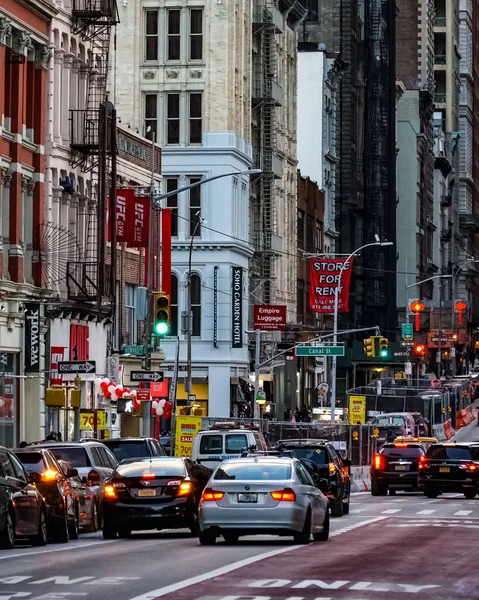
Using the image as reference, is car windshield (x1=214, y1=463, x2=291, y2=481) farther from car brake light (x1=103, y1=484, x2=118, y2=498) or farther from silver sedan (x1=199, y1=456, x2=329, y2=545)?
car brake light (x1=103, y1=484, x2=118, y2=498)

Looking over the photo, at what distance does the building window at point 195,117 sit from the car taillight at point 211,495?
53006mm

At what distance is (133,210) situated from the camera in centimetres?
5400

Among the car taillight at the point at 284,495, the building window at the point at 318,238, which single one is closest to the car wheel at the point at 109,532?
the car taillight at the point at 284,495

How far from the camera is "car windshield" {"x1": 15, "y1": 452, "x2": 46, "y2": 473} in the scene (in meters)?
28.1

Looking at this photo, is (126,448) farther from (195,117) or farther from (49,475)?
(195,117)

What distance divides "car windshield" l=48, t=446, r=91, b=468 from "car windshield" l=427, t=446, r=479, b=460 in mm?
15795

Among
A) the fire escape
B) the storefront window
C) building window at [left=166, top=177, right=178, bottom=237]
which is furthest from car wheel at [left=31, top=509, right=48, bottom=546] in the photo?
building window at [left=166, top=177, right=178, bottom=237]

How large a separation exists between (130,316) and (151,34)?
65.9 ft

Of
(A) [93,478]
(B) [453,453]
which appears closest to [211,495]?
(A) [93,478]

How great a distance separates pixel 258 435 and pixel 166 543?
56.4 ft

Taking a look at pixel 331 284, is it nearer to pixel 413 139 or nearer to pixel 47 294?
pixel 47 294

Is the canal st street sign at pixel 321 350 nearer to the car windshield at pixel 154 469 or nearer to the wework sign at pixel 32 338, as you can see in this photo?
the wework sign at pixel 32 338

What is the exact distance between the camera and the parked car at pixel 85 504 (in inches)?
1193

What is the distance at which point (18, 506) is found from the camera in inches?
990
